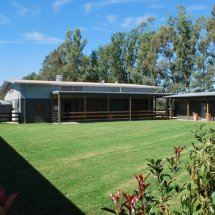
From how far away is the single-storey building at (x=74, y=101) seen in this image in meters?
33.8

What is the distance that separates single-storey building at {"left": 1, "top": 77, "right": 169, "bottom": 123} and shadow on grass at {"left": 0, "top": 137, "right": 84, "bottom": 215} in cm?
2257

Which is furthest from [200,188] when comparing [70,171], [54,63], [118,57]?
Result: [54,63]

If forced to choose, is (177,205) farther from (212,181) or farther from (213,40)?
(213,40)

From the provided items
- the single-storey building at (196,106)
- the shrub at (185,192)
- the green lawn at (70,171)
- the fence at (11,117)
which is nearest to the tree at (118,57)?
the single-storey building at (196,106)

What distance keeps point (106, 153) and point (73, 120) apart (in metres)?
23.3

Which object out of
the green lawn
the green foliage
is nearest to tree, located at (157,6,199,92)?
the green lawn

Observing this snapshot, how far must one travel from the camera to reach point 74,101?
37.5 metres

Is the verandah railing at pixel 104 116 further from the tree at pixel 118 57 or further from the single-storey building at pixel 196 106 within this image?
the tree at pixel 118 57

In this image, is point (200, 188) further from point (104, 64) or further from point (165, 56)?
point (104, 64)

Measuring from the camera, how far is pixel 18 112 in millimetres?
33781

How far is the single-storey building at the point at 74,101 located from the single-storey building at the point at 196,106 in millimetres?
2062

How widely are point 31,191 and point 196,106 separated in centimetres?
3331

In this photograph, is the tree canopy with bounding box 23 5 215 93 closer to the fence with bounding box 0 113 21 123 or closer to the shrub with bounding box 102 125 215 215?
the fence with bounding box 0 113 21 123

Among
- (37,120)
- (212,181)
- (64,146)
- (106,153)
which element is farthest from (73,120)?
(212,181)
